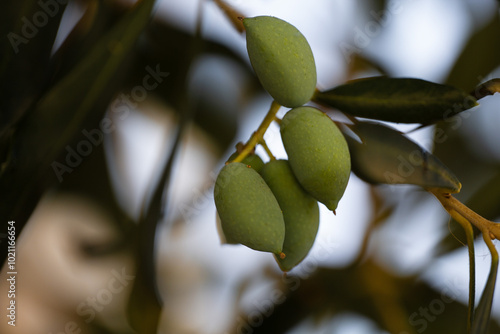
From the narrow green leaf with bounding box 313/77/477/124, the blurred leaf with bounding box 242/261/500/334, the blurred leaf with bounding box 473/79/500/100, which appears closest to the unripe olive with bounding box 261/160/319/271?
the narrow green leaf with bounding box 313/77/477/124

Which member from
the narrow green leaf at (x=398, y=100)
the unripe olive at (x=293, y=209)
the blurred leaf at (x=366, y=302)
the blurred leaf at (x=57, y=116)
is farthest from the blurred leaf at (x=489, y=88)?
the blurred leaf at (x=366, y=302)

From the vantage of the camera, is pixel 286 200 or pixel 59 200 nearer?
pixel 286 200

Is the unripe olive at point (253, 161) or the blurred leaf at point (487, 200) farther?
the blurred leaf at point (487, 200)

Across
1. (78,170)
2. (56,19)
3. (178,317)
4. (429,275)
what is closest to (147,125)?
(78,170)

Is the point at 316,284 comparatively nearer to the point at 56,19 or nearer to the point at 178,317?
the point at 178,317

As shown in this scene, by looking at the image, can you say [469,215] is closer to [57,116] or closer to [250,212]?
[250,212]

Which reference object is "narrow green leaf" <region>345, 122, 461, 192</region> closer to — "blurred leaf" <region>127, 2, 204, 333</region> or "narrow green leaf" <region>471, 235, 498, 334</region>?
"narrow green leaf" <region>471, 235, 498, 334</region>

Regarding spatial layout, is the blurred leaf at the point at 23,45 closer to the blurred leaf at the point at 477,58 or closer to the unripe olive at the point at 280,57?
the unripe olive at the point at 280,57
